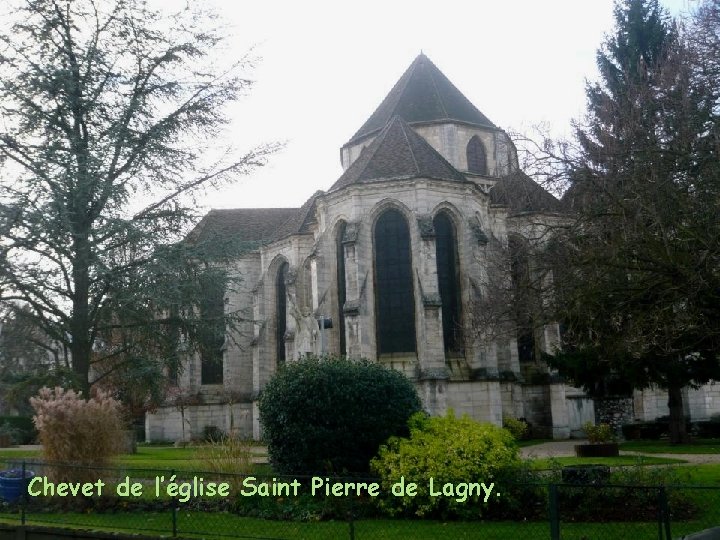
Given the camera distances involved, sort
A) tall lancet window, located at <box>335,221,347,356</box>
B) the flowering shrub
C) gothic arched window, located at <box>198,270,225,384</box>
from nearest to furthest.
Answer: the flowering shrub → gothic arched window, located at <box>198,270,225,384</box> → tall lancet window, located at <box>335,221,347,356</box>

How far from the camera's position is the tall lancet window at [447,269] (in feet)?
88.4

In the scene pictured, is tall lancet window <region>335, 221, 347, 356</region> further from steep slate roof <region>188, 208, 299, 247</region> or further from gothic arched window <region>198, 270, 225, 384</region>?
gothic arched window <region>198, 270, 225, 384</region>

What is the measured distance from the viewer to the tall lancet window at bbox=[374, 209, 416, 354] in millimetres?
26000

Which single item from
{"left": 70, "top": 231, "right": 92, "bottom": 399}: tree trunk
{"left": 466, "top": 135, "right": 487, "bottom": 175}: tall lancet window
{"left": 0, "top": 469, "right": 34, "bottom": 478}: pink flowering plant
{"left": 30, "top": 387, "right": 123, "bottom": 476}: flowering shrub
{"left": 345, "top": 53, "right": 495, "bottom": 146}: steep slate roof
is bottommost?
{"left": 0, "top": 469, "right": 34, "bottom": 478}: pink flowering plant

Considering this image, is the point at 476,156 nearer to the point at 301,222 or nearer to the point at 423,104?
the point at 423,104

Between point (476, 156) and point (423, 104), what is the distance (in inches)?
145

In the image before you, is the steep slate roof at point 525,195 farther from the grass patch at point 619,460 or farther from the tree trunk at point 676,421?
the tree trunk at point 676,421

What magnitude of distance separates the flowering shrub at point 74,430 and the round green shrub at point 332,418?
3.17 metres

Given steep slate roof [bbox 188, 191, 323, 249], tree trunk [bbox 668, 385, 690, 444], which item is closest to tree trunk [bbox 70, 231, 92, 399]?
steep slate roof [bbox 188, 191, 323, 249]

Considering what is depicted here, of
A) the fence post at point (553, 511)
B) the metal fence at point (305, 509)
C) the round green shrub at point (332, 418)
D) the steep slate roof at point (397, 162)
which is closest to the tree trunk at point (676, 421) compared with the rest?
the steep slate roof at point (397, 162)

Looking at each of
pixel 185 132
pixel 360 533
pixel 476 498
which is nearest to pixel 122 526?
pixel 360 533

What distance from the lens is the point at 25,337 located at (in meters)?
15.6

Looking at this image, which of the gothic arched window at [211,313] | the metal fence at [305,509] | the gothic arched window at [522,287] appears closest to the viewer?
the metal fence at [305,509]

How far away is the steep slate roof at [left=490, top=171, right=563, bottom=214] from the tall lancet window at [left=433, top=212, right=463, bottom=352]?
13.5 metres
